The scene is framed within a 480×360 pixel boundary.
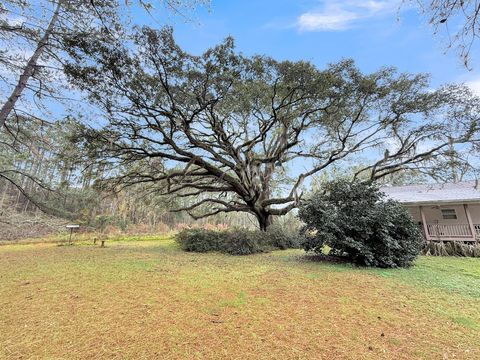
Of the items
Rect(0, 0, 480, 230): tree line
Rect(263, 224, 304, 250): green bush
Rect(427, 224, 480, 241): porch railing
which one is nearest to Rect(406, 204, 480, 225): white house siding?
Rect(427, 224, 480, 241): porch railing

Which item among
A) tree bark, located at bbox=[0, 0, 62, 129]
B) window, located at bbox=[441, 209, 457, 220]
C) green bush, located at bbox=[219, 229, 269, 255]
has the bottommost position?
green bush, located at bbox=[219, 229, 269, 255]

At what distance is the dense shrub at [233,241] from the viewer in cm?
998

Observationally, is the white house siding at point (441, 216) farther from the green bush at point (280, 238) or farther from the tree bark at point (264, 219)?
the tree bark at point (264, 219)

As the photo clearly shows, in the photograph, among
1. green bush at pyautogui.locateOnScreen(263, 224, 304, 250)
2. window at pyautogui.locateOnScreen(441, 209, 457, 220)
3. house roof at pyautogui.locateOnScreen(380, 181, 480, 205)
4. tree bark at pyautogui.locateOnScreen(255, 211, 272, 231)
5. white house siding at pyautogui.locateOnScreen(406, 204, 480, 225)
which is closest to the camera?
green bush at pyautogui.locateOnScreen(263, 224, 304, 250)

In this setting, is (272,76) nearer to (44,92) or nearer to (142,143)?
(142,143)

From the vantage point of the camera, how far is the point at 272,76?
9438mm

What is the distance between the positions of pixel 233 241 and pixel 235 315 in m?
6.78

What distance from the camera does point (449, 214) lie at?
1296 cm

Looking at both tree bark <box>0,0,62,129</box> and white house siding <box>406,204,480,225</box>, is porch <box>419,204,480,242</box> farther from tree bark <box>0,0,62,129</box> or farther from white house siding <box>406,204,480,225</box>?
tree bark <box>0,0,62,129</box>

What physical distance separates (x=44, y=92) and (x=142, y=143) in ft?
19.3

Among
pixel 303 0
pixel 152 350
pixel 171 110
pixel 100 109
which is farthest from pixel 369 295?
pixel 100 109

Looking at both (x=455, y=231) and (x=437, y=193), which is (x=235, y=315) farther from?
(x=437, y=193)

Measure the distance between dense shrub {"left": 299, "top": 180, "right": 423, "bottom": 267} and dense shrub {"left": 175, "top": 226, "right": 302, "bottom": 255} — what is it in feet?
7.40

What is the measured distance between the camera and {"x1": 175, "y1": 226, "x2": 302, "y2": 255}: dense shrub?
393 inches
